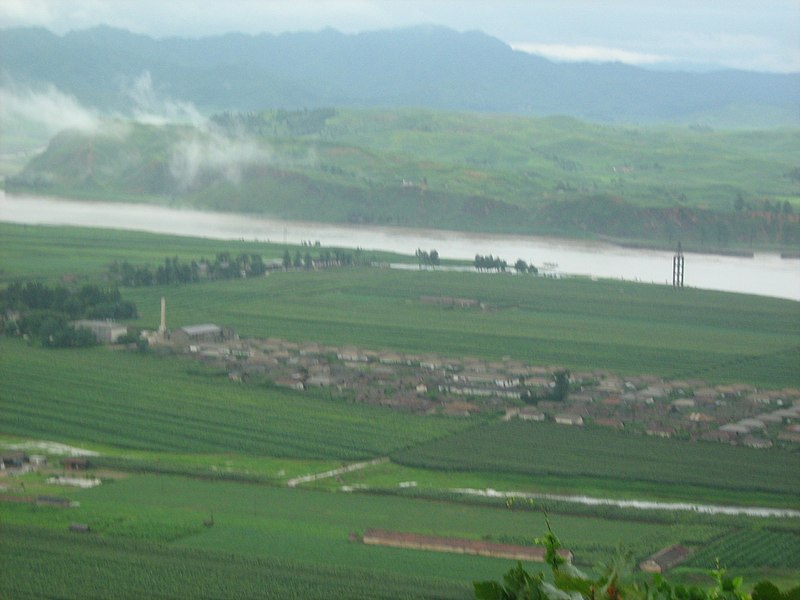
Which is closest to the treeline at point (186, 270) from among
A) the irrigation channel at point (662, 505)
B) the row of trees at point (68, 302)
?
the row of trees at point (68, 302)

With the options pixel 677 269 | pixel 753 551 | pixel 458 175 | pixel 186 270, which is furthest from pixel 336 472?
pixel 458 175

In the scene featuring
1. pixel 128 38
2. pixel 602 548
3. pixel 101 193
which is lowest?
pixel 602 548

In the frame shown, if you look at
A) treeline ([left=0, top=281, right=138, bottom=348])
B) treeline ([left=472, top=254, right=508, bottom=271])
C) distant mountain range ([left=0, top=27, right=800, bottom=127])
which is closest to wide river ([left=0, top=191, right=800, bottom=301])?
treeline ([left=472, top=254, right=508, bottom=271])

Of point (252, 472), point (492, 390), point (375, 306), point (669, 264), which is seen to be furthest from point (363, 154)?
point (252, 472)

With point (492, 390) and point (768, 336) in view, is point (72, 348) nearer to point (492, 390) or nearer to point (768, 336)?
point (492, 390)

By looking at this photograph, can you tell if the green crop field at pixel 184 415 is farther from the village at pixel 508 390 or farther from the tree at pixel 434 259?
the tree at pixel 434 259

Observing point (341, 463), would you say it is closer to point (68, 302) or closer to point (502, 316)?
point (68, 302)

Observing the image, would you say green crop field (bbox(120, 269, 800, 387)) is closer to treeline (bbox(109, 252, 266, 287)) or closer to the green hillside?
treeline (bbox(109, 252, 266, 287))
